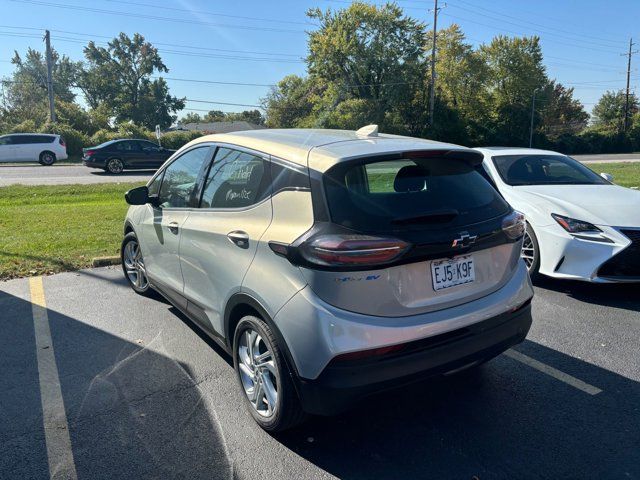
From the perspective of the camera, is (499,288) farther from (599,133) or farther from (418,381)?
(599,133)

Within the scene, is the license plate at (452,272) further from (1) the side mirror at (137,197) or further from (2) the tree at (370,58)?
(2) the tree at (370,58)

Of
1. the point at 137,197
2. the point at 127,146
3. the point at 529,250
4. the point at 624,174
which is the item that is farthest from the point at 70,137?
the point at 529,250

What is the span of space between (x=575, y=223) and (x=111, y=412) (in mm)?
4539

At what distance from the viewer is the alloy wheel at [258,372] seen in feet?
9.53

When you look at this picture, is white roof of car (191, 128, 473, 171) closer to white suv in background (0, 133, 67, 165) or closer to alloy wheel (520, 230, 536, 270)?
alloy wheel (520, 230, 536, 270)

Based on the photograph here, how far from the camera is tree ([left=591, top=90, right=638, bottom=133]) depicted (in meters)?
68.7

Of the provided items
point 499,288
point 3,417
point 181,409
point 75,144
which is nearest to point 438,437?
point 499,288

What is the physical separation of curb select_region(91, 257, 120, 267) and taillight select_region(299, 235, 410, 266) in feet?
16.5

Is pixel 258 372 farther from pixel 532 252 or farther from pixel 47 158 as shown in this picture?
pixel 47 158

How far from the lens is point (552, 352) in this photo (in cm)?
400

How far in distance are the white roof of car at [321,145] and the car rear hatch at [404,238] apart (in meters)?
0.07

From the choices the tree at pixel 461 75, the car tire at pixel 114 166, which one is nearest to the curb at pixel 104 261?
the car tire at pixel 114 166

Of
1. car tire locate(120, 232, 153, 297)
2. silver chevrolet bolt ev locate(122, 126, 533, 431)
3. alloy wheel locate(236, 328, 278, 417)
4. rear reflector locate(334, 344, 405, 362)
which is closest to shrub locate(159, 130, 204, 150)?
car tire locate(120, 232, 153, 297)

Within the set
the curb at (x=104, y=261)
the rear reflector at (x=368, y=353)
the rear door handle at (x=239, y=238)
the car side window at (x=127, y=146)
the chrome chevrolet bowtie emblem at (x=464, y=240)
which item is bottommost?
the curb at (x=104, y=261)
